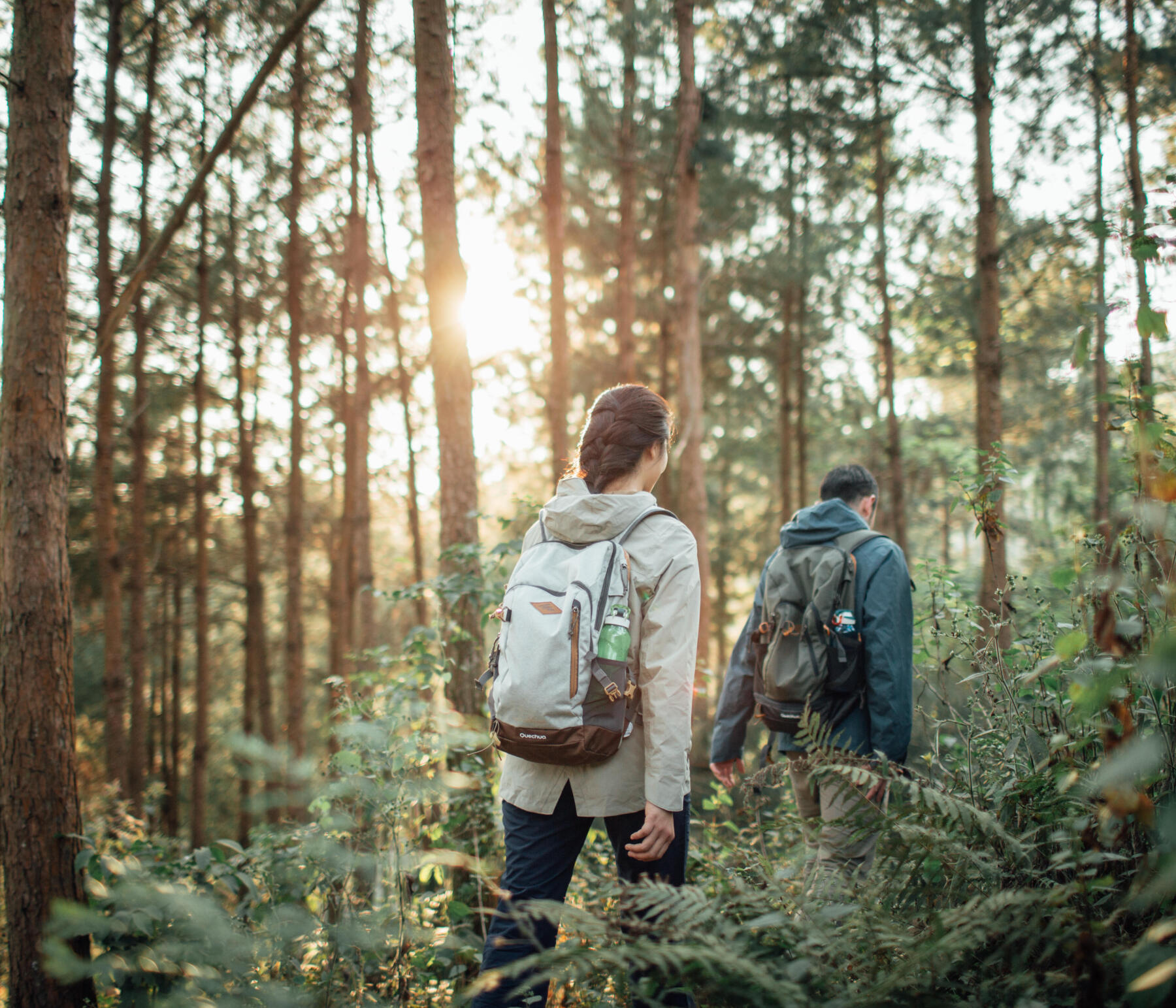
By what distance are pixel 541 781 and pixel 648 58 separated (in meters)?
12.4

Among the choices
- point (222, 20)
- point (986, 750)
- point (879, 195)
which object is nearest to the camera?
point (986, 750)

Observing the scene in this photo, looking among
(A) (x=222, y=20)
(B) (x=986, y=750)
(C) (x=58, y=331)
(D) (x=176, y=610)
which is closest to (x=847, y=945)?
(B) (x=986, y=750)

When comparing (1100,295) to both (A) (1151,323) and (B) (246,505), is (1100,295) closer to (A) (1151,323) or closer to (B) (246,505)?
(A) (1151,323)

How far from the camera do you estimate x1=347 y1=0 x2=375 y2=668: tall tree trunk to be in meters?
11.1

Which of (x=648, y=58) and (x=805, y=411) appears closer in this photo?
(x=648, y=58)

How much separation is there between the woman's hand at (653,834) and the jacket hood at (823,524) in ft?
4.85

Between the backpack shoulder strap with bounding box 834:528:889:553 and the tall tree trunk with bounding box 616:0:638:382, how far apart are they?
765 cm

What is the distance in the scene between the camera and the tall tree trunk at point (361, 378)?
36.3ft

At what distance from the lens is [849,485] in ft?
10.6

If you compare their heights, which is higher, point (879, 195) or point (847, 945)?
point (879, 195)

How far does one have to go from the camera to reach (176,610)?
16.3 meters

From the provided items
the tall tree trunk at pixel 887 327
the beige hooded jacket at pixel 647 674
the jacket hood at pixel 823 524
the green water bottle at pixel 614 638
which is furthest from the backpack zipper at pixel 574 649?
the tall tree trunk at pixel 887 327

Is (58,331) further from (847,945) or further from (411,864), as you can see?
(847,945)

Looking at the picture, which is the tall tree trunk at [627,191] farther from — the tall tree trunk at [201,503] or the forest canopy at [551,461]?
the tall tree trunk at [201,503]
